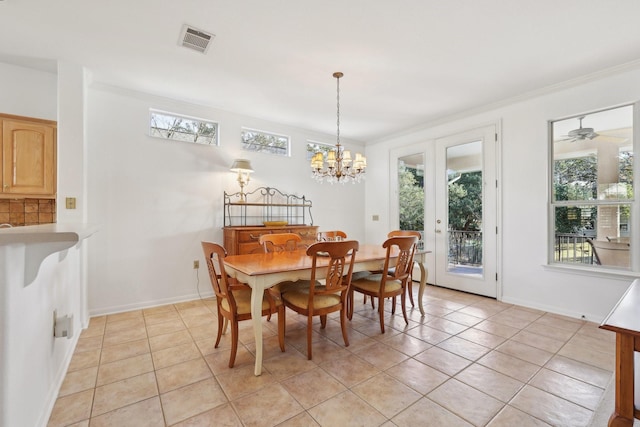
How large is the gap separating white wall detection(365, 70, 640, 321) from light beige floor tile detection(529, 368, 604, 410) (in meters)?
1.59

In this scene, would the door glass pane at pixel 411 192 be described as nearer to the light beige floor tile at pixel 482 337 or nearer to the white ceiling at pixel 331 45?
the white ceiling at pixel 331 45

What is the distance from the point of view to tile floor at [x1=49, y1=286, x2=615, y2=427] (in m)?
1.63

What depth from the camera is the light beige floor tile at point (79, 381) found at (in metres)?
1.86

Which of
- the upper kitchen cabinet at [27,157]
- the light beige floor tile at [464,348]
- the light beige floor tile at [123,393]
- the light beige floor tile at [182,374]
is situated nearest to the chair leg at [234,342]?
the light beige floor tile at [182,374]

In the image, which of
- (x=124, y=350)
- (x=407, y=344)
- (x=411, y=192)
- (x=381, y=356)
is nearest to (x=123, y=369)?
(x=124, y=350)

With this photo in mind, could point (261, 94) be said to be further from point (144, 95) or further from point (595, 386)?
point (595, 386)

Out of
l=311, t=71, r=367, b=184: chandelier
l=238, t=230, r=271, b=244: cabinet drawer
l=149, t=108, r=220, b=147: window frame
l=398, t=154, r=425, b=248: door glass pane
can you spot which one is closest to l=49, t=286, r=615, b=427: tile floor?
l=238, t=230, r=271, b=244: cabinet drawer

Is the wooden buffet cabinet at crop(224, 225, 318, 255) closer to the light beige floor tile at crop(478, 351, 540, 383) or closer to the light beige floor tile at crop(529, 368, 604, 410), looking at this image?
the light beige floor tile at crop(478, 351, 540, 383)

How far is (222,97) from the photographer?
362 centimetres

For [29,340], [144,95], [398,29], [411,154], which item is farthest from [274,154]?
[29,340]

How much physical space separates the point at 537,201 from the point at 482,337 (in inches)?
73.9

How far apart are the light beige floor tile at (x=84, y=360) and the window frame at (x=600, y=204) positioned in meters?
4.62

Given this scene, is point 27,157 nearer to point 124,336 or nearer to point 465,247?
point 124,336

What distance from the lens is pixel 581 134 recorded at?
3.22 metres
